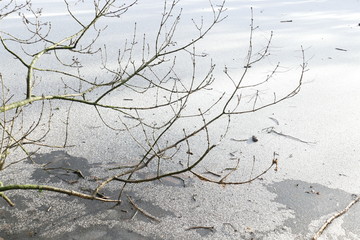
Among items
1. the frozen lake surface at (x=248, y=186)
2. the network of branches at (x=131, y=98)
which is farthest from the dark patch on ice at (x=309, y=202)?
the network of branches at (x=131, y=98)

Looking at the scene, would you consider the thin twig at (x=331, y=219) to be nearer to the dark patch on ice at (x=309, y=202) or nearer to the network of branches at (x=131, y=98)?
the dark patch on ice at (x=309, y=202)

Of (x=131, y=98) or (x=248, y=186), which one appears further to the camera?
(x=131, y=98)

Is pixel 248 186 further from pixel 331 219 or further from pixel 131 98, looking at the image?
pixel 131 98

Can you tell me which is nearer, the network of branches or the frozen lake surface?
the frozen lake surface

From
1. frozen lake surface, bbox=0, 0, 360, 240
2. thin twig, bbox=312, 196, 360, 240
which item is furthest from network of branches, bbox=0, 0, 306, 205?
thin twig, bbox=312, 196, 360, 240

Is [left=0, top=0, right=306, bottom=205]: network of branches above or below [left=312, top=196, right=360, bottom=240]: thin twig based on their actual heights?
above

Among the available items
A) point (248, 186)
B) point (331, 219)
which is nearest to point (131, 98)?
point (248, 186)

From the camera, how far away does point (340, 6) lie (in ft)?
17.4

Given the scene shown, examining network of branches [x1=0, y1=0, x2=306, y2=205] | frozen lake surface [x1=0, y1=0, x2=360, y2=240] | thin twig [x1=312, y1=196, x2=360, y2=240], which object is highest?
network of branches [x1=0, y1=0, x2=306, y2=205]

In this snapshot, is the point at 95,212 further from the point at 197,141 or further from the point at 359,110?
the point at 359,110

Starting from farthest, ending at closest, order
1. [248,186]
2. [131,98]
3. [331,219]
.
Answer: [131,98] → [248,186] → [331,219]

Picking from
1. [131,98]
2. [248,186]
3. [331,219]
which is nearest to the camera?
[331,219]

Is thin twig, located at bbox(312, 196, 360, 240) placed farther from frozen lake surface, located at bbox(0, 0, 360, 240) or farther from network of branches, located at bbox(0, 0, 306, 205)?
network of branches, located at bbox(0, 0, 306, 205)

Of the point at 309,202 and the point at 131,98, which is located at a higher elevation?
the point at 131,98
